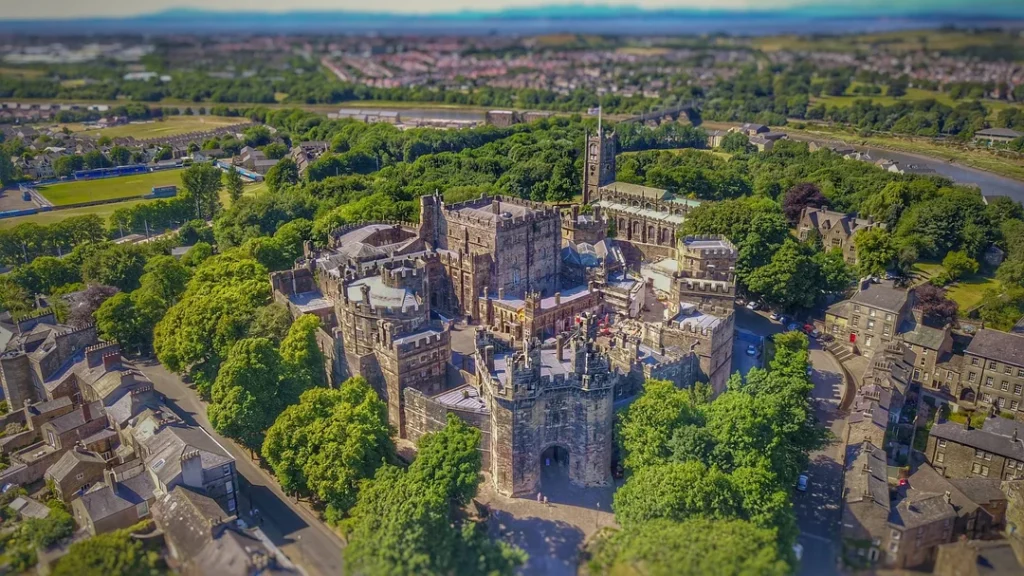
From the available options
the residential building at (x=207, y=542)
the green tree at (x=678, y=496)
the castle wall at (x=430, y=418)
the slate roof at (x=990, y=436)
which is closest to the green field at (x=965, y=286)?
the slate roof at (x=990, y=436)

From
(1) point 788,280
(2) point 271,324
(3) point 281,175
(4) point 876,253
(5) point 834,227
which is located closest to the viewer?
(2) point 271,324

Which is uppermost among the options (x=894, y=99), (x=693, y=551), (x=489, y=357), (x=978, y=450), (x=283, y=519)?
(x=894, y=99)

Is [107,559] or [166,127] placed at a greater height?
[166,127]

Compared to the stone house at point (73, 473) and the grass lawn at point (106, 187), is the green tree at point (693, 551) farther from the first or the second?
the grass lawn at point (106, 187)

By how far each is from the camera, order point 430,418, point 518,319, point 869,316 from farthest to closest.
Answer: point 869,316 → point 518,319 → point 430,418

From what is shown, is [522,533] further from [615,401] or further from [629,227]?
[629,227]

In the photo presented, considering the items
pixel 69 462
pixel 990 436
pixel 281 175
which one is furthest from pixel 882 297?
pixel 281 175

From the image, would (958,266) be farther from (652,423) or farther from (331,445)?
(331,445)
